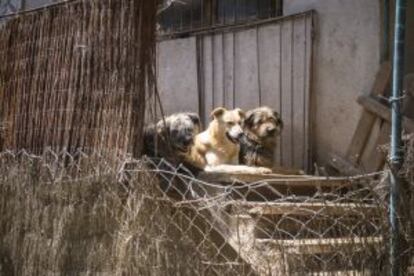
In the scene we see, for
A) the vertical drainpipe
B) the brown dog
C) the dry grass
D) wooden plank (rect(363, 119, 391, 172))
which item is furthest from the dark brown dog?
the vertical drainpipe

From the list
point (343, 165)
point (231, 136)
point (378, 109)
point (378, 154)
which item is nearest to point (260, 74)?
point (231, 136)

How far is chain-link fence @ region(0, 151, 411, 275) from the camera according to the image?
11.1 ft

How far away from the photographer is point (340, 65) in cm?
642

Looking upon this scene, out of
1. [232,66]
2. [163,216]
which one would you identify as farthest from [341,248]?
[232,66]

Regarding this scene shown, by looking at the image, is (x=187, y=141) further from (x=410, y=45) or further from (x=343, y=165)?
(x=410, y=45)

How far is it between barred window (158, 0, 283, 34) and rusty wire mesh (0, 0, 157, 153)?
5.86 ft

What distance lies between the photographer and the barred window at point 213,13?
7.14m

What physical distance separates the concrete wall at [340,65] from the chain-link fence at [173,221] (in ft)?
4.67

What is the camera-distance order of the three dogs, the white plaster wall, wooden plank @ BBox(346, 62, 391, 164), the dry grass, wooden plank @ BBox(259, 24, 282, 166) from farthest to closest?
the white plaster wall → wooden plank @ BBox(259, 24, 282, 166) → the three dogs → wooden plank @ BBox(346, 62, 391, 164) → the dry grass

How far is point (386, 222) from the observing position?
10.6 feet

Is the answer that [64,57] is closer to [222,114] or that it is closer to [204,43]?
[222,114]

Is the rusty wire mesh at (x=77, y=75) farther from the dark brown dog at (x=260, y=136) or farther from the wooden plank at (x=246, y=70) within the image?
the wooden plank at (x=246, y=70)

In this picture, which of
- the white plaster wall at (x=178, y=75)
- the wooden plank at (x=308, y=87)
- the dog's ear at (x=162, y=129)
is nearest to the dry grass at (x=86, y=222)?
the dog's ear at (x=162, y=129)

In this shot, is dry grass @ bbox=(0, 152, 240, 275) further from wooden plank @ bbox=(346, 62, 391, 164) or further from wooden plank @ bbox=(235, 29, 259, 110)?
wooden plank @ bbox=(235, 29, 259, 110)
